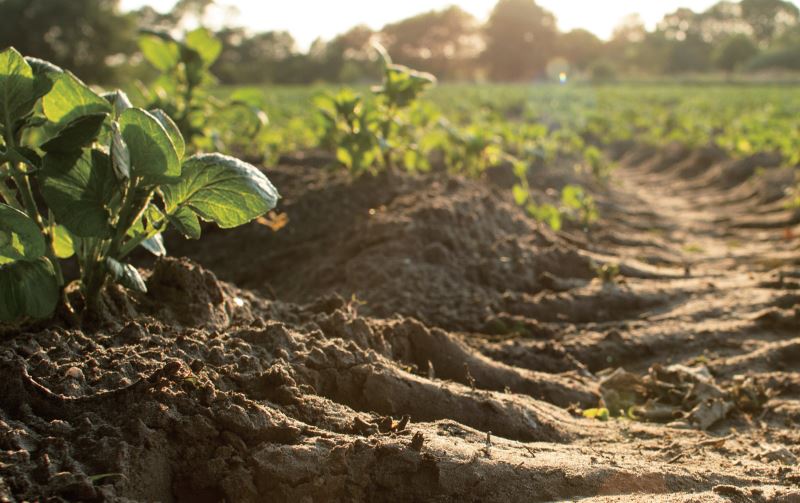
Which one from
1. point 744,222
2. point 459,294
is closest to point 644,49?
point 744,222

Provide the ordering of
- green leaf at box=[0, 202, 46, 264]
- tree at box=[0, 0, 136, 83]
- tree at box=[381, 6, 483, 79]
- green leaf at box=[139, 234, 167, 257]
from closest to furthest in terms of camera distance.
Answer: green leaf at box=[0, 202, 46, 264] → green leaf at box=[139, 234, 167, 257] → tree at box=[0, 0, 136, 83] → tree at box=[381, 6, 483, 79]

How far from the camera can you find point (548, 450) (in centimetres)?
214

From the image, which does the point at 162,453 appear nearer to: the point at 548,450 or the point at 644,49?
the point at 548,450

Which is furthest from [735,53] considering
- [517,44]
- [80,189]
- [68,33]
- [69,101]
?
[80,189]

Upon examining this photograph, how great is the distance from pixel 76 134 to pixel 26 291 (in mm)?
435

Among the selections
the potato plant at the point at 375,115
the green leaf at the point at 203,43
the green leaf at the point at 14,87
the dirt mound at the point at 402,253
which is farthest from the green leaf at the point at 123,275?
the potato plant at the point at 375,115

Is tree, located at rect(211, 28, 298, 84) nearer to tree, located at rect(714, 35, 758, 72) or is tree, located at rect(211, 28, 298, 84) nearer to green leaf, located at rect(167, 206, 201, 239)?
tree, located at rect(714, 35, 758, 72)

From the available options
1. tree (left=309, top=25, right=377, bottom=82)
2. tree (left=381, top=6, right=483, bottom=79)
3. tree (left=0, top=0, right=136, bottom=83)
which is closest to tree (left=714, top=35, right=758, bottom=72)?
tree (left=381, top=6, right=483, bottom=79)

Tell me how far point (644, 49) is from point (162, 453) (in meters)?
77.6

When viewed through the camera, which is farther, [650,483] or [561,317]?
[561,317]

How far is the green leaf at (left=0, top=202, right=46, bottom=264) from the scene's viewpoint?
193 centimetres

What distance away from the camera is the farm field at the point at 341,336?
5.51ft

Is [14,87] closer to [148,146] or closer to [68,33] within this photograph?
[148,146]

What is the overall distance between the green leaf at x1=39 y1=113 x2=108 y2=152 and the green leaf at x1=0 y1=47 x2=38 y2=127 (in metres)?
0.17
